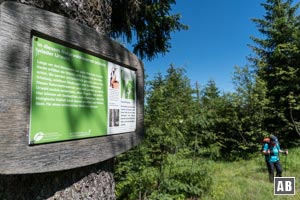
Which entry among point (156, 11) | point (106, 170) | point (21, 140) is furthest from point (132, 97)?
point (156, 11)

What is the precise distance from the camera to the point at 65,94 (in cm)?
99

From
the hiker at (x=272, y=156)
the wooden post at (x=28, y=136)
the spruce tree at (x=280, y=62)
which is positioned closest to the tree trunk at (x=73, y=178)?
the wooden post at (x=28, y=136)

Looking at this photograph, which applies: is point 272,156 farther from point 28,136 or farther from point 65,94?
point 28,136

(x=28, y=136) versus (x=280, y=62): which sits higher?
(x=280, y=62)

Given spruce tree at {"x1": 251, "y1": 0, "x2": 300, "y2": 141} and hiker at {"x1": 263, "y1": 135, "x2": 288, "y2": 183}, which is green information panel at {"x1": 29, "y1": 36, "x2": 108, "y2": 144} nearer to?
hiker at {"x1": 263, "y1": 135, "x2": 288, "y2": 183}

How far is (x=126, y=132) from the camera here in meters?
1.50

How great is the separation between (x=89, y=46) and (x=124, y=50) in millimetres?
358

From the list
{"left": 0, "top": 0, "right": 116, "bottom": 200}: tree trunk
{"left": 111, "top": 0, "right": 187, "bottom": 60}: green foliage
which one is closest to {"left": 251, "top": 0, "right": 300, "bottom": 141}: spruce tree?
{"left": 111, "top": 0, "right": 187, "bottom": 60}: green foliage

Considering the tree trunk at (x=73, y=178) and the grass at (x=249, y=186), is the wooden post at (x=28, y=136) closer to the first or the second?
the tree trunk at (x=73, y=178)

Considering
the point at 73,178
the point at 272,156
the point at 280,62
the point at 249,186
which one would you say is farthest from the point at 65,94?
the point at 280,62

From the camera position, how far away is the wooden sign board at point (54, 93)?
0.80 meters

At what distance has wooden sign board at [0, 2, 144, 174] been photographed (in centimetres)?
80

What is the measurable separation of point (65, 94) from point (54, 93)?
6 centimetres

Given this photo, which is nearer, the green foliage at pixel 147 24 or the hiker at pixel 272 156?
the green foliage at pixel 147 24
